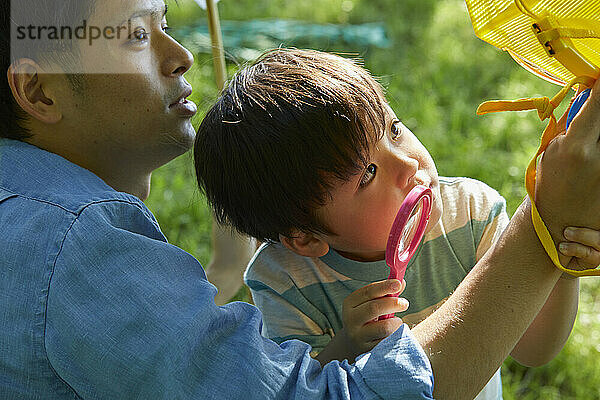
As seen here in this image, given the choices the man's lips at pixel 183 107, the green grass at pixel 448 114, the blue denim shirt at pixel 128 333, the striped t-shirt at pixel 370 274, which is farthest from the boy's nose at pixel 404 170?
the green grass at pixel 448 114

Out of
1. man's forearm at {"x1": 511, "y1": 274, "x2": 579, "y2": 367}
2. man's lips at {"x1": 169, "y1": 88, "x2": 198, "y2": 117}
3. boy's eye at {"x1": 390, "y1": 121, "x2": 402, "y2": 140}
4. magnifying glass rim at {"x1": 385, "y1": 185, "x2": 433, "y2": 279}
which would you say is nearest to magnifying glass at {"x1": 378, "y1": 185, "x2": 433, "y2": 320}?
magnifying glass rim at {"x1": 385, "y1": 185, "x2": 433, "y2": 279}

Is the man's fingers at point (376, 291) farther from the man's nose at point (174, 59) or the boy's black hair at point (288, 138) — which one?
the man's nose at point (174, 59)

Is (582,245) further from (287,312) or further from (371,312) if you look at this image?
(287,312)

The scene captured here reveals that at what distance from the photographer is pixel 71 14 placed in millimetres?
1079

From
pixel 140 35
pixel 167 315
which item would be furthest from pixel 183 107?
pixel 167 315

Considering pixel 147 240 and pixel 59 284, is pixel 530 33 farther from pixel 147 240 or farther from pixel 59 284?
pixel 59 284

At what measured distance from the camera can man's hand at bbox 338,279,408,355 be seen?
1005 mm

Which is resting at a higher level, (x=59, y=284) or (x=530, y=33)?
(x=530, y=33)

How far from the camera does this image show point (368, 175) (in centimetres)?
106

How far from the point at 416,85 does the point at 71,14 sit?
6.85 feet

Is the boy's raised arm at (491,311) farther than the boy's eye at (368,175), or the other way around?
the boy's eye at (368,175)

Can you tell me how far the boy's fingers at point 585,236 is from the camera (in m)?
0.81

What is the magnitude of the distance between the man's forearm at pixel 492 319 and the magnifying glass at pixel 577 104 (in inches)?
4.3

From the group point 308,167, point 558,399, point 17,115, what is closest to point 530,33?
point 308,167
